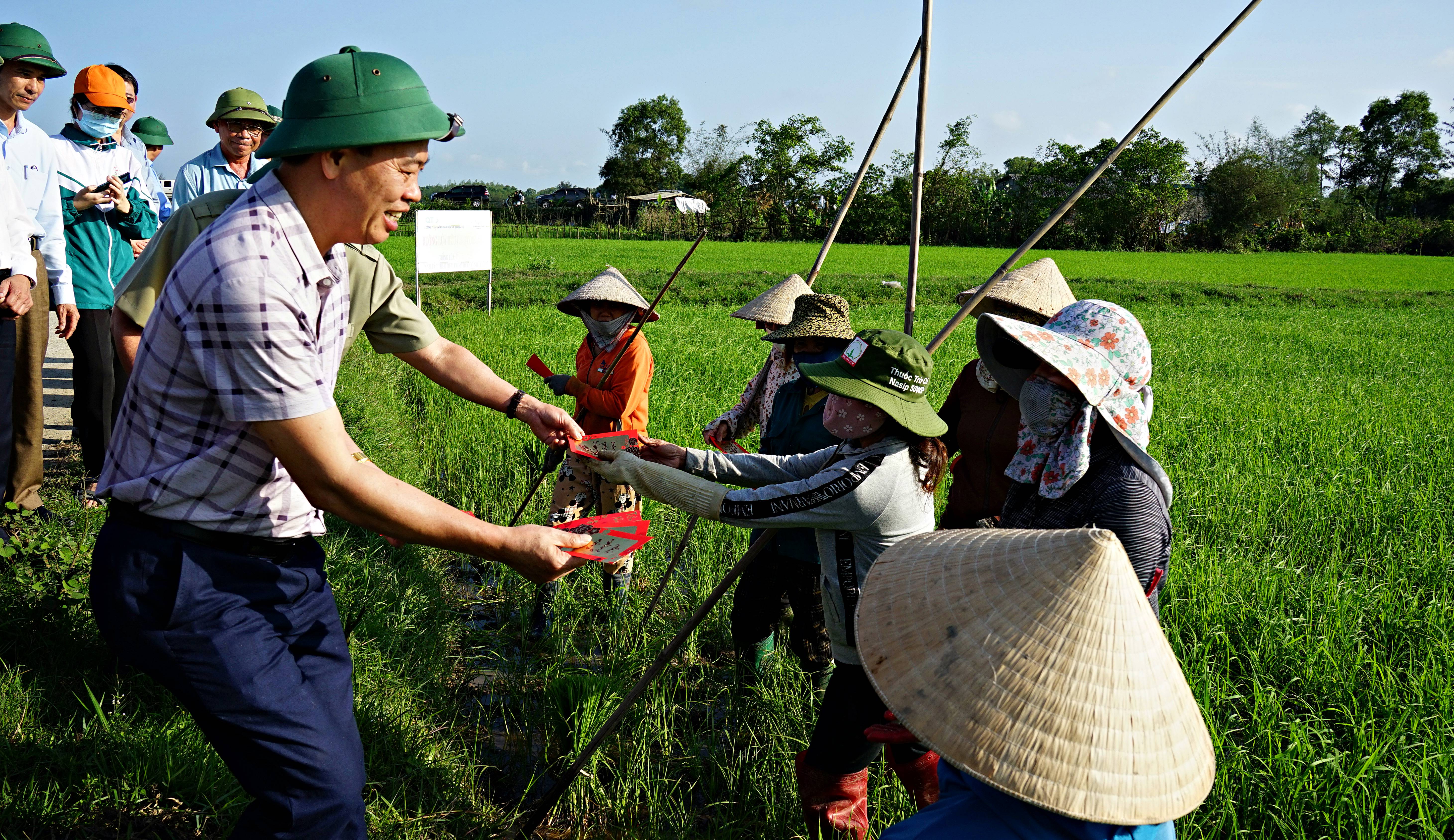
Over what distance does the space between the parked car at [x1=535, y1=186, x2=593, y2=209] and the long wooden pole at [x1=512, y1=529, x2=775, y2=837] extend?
118ft

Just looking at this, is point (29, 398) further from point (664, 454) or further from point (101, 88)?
point (664, 454)

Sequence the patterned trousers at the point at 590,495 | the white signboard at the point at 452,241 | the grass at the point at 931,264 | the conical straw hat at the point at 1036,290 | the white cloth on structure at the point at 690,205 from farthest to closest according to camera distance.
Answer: the white cloth on structure at the point at 690,205 → the grass at the point at 931,264 → the white signboard at the point at 452,241 → the patterned trousers at the point at 590,495 → the conical straw hat at the point at 1036,290

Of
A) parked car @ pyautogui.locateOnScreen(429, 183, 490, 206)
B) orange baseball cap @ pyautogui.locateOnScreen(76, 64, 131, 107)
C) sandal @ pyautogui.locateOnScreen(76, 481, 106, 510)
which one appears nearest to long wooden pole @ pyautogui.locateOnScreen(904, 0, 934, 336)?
sandal @ pyautogui.locateOnScreen(76, 481, 106, 510)

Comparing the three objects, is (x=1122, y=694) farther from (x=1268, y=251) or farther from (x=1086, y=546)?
(x=1268, y=251)

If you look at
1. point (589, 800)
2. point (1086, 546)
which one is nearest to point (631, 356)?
point (589, 800)

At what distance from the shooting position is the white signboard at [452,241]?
10.8m

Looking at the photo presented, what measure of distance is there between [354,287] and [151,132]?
699cm

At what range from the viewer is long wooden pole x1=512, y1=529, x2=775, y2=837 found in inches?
90.6

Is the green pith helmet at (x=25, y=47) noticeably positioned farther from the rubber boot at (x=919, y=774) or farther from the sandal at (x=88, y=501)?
the rubber boot at (x=919, y=774)

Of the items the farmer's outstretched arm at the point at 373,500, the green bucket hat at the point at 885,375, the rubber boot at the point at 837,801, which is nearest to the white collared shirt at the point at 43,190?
the farmer's outstretched arm at the point at 373,500

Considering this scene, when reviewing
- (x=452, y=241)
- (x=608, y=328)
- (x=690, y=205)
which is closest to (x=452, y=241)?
(x=452, y=241)

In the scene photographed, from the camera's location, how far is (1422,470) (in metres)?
5.64

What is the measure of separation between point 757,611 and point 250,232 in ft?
7.35

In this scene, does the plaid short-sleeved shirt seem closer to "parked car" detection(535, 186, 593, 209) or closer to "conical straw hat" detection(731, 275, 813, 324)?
"conical straw hat" detection(731, 275, 813, 324)
